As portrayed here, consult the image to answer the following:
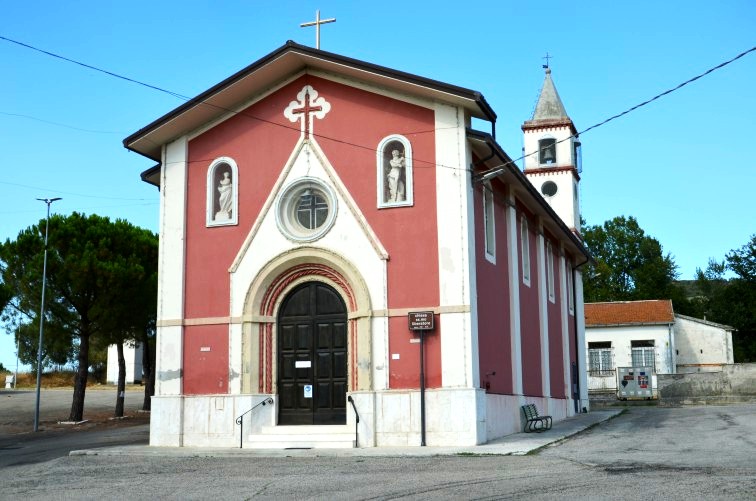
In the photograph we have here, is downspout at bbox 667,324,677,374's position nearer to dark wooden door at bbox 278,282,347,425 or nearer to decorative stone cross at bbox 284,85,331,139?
dark wooden door at bbox 278,282,347,425

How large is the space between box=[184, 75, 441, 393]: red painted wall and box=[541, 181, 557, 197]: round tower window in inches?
865

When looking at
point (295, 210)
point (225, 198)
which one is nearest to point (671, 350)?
point (295, 210)

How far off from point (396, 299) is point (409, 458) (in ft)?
13.0

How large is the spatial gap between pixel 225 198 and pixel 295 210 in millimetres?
1726

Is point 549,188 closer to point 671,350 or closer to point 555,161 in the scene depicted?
point 555,161

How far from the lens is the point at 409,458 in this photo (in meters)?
15.2

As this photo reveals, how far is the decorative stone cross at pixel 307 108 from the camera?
19.5m

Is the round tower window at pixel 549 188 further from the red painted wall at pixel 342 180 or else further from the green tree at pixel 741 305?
the green tree at pixel 741 305

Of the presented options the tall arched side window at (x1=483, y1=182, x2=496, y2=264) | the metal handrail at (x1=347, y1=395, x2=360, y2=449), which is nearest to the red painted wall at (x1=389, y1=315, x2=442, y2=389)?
the metal handrail at (x1=347, y1=395, x2=360, y2=449)

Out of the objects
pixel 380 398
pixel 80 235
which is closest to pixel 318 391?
pixel 380 398

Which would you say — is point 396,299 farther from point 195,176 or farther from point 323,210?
point 195,176

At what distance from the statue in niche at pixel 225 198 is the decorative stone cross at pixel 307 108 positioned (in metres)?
2.02

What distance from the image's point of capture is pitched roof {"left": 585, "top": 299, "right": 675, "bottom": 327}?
5656 centimetres

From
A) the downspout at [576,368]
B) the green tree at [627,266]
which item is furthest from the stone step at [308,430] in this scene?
the green tree at [627,266]
